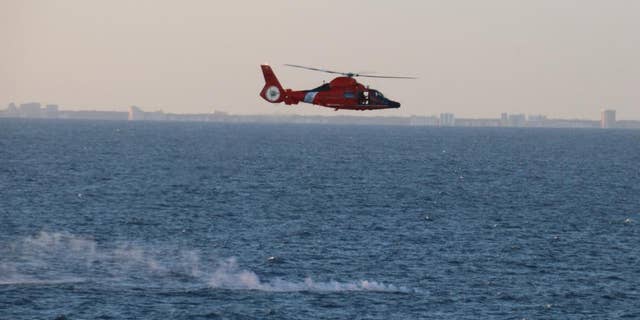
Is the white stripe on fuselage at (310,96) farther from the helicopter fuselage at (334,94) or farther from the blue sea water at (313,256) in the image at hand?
the blue sea water at (313,256)

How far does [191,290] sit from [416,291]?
20.7 meters

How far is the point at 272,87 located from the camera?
226 ft

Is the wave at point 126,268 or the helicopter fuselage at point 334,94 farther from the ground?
the helicopter fuselage at point 334,94

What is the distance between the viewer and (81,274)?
9962 centimetres

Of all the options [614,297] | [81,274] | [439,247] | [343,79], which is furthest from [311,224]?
[343,79]

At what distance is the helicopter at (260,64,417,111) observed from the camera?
223 ft

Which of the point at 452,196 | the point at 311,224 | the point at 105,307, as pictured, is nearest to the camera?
the point at 105,307

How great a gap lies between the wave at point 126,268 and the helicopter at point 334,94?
28.9 m

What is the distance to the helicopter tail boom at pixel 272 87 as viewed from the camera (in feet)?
223

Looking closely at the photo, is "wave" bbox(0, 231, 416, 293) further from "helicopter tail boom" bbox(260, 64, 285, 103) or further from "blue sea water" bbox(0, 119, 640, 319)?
"helicopter tail boom" bbox(260, 64, 285, 103)

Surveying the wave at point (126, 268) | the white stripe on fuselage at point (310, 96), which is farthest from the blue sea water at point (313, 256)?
the white stripe on fuselage at point (310, 96)

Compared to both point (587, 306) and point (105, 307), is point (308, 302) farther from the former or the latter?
point (587, 306)

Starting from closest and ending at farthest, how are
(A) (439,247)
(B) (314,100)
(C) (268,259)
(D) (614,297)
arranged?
(B) (314,100)
(D) (614,297)
(C) (268,259)
(A) (439,247)

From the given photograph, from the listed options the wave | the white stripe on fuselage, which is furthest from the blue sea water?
the white stripe on fuselage
